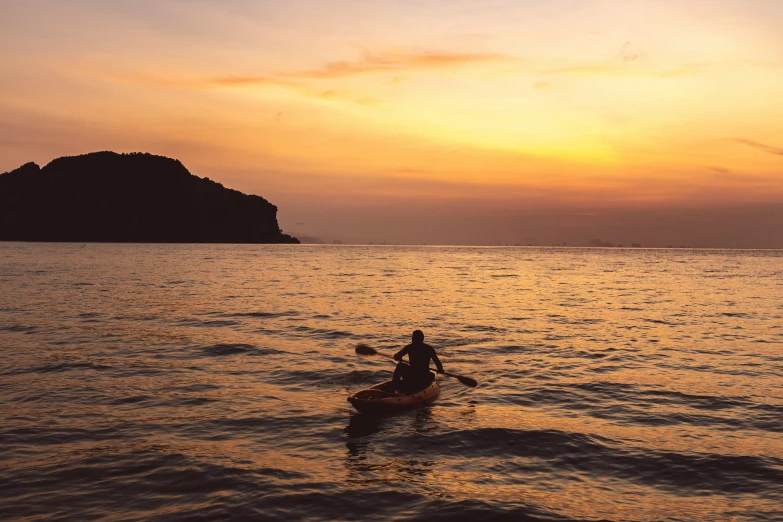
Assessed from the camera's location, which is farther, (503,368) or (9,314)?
(9,314)

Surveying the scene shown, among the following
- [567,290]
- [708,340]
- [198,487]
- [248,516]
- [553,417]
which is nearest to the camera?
[248,516]

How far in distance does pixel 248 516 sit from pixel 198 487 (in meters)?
1.55

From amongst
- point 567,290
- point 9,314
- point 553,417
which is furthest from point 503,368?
point 567,290

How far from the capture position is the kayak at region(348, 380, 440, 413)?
14867mm

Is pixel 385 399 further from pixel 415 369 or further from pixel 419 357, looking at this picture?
pixel 419 357

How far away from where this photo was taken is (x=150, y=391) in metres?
16.8

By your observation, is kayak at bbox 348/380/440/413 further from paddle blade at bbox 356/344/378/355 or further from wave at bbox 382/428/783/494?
paddle blade at bbox 356/344/378/355

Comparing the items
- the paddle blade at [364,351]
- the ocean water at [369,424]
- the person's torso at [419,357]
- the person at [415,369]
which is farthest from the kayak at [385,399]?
the paddle blade at [364,351]

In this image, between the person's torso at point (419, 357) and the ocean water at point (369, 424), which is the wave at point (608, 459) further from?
the person's torso at point (419, 357)

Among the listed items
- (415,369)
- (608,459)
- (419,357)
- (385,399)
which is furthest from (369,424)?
(608,459)

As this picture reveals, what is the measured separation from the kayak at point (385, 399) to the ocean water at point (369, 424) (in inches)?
14.4

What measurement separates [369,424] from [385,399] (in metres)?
0.91

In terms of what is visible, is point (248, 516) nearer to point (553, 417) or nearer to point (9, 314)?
point (553, 417)

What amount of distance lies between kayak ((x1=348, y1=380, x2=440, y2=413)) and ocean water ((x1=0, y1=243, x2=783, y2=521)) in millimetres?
367
